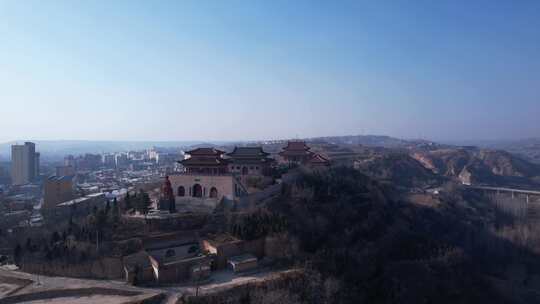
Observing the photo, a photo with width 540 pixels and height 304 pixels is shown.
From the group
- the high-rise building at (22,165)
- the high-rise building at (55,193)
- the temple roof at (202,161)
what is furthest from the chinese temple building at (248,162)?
the high-rise building at (22,165)

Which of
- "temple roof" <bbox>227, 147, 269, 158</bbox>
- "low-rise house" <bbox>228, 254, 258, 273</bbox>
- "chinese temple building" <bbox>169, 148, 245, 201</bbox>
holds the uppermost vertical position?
"temple roof" <bbox>227, 147, 269, 158</bbox>

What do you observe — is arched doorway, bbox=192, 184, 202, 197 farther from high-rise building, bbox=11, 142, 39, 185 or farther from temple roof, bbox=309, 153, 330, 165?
high-rise building, bbox=11, 142, 39, 185

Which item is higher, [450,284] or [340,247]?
[340,247]

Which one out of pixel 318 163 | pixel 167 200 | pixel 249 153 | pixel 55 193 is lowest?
pixel 55 193

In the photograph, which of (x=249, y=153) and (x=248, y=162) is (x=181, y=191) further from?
(x=249, y=153)

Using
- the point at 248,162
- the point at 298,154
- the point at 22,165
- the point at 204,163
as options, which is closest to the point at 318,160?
the point at 298,154

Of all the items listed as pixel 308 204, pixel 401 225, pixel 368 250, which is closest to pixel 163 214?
pixel 308 204

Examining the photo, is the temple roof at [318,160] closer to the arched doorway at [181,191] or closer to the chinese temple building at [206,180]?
the chinese temple building at [206,180]

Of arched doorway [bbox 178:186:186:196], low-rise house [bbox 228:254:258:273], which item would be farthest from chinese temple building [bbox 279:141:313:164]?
low-rise house [bbox 228:254:258:273]

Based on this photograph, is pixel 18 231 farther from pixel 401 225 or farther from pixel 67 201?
pixel 401 225

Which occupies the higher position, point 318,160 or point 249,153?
point 249,153

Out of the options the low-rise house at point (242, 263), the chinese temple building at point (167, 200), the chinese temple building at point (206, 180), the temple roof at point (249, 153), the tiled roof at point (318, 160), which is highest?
the temple roof at point (249, 153)
